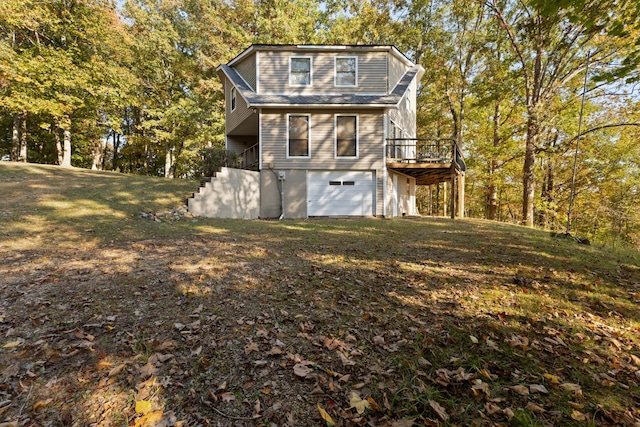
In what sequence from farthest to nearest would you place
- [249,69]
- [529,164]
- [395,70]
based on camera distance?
[529,164], [395,70], [249,69]

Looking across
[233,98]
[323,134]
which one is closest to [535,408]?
[323,134]

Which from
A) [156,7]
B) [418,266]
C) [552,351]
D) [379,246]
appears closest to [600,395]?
[552,351]

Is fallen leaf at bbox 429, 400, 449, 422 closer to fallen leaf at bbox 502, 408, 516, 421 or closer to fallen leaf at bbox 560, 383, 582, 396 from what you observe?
fallen leaf at bbox 502, 408, 516, 421

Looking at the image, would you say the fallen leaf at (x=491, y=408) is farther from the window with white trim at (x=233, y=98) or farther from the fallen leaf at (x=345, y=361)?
the window with white trim at (x=233, y=98)

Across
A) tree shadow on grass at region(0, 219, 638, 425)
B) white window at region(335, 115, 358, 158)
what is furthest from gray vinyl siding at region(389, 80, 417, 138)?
tree shadow on grass at region(0, 219, 638, 425)

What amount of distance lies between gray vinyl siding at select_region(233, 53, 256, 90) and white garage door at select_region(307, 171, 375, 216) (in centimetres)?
514

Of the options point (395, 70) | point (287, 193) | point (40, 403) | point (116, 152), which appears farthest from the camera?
→ point (116, 152)

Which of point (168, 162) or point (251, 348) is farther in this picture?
point (168, 162)

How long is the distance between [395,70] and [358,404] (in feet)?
48.4

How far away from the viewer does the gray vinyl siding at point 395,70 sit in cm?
1339

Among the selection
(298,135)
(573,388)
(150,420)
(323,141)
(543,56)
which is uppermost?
(543,56)

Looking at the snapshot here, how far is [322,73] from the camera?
42.8ft

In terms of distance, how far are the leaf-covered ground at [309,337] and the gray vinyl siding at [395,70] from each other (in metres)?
10.5

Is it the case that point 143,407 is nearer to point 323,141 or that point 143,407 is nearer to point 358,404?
point 358,404
